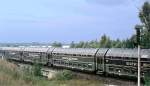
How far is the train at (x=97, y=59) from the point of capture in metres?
34.1

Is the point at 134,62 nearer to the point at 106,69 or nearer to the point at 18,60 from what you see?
the point at 106,69

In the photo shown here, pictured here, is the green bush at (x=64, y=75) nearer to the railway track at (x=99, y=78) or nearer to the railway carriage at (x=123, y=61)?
the railway track at (x=99, y=78)

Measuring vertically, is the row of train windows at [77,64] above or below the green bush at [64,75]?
above

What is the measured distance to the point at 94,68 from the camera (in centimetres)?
4169

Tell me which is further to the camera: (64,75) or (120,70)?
(64,75)

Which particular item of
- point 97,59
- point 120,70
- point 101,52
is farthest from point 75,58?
point 120,70

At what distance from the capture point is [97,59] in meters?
41.1

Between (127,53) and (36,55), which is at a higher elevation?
(127,53)

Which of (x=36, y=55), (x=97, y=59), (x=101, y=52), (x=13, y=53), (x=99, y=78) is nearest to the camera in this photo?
(x=99, y=78)

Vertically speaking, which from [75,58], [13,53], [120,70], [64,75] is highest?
[75,58]

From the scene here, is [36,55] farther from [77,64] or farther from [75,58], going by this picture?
[77,64]

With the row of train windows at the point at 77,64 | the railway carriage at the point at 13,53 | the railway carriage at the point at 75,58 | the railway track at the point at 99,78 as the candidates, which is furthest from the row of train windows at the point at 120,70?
the railway carriage at the point at 13,53

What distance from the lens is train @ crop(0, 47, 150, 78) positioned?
112 ft

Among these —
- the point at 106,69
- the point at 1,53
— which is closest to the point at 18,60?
the point at 1,53
